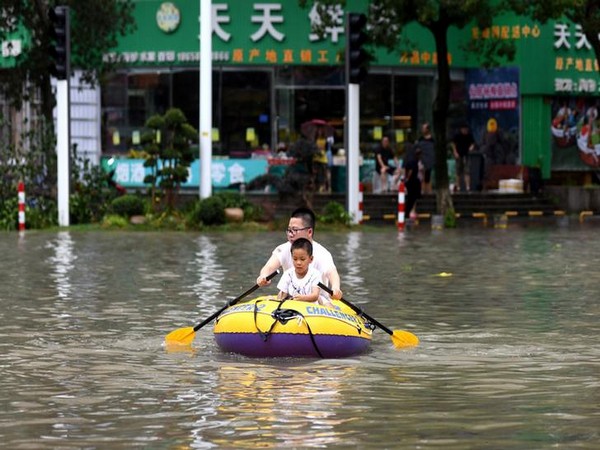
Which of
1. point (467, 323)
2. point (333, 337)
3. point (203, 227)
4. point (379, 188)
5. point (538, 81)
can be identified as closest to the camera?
point (333, 337)

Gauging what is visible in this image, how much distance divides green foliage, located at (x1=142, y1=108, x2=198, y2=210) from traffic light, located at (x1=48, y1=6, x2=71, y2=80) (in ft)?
7.56

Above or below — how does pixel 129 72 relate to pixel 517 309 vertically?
above

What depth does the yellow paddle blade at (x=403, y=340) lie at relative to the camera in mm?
15961

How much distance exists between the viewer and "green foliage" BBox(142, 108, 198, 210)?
37.4 metres

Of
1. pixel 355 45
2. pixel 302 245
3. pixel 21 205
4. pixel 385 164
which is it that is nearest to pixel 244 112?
pixel 385 164

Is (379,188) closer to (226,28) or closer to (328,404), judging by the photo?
(226,28)

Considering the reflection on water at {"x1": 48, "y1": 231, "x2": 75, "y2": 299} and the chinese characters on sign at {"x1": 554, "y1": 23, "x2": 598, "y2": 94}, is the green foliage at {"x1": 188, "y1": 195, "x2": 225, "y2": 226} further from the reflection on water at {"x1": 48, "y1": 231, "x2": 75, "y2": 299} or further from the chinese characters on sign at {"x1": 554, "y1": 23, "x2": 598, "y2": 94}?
the chinese characters on sign at {"x1": 554, "y1": 23, "x2": 598, "y2": 94}

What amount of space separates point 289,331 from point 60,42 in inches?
875

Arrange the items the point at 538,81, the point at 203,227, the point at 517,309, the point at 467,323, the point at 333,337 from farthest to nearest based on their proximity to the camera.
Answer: the point at 538,81, the point at 203,227, the point at 517,309, the point at 467,323, the point at 333,337

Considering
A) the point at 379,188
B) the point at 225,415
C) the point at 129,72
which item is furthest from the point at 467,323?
the point at 129,72

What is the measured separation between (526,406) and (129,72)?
36.6m

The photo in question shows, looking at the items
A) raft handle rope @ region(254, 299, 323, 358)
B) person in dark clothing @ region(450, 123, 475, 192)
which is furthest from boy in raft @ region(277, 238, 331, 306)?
person in dark clothing @ region(450, 123, 475, 192)

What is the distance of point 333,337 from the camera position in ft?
49.5

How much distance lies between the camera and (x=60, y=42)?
36125mm
